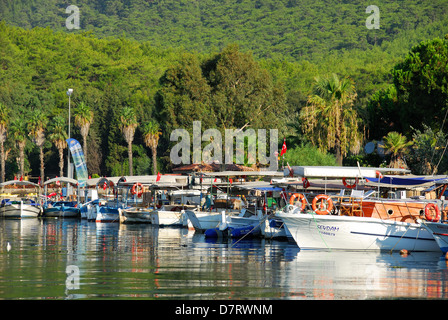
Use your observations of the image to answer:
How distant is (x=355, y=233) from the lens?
3008 cm

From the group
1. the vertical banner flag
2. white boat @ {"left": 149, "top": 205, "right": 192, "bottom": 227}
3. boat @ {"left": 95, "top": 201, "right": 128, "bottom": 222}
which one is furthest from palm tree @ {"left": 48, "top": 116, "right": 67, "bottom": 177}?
white boat @ {"left": 149, "top": 205, "right": 192, "bottom": 227}

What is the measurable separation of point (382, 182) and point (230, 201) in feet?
52.2

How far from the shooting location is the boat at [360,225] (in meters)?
29.9

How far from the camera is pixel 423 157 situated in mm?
51844

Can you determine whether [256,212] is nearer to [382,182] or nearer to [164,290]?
[382,182]

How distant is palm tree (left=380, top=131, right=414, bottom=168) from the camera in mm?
56594

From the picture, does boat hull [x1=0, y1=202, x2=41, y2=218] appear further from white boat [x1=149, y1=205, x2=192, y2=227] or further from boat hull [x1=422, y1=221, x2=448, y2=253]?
boat hull [x1=422, y1=221, x2=448, y2=253]

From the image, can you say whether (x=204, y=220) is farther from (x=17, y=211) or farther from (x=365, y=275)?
(x=17, y=211)

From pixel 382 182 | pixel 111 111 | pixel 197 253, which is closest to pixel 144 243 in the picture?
pixel 197 253

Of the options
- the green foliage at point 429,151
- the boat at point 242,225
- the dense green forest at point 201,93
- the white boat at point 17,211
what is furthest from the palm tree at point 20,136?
the boat at point 242,225

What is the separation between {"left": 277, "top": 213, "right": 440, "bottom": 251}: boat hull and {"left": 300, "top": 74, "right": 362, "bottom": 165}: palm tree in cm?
2743

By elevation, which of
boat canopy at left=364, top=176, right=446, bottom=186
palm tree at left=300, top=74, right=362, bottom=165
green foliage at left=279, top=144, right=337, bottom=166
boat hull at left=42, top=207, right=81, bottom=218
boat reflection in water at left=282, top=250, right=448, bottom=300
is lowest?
boat hull at left=42, top=207, right=81, bottom=218

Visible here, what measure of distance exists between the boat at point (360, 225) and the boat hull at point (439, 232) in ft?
4.72

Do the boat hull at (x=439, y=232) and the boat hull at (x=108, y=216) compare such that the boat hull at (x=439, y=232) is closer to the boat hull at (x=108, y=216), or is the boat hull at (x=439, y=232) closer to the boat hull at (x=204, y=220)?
the boat hull at (x=204, y=220)
